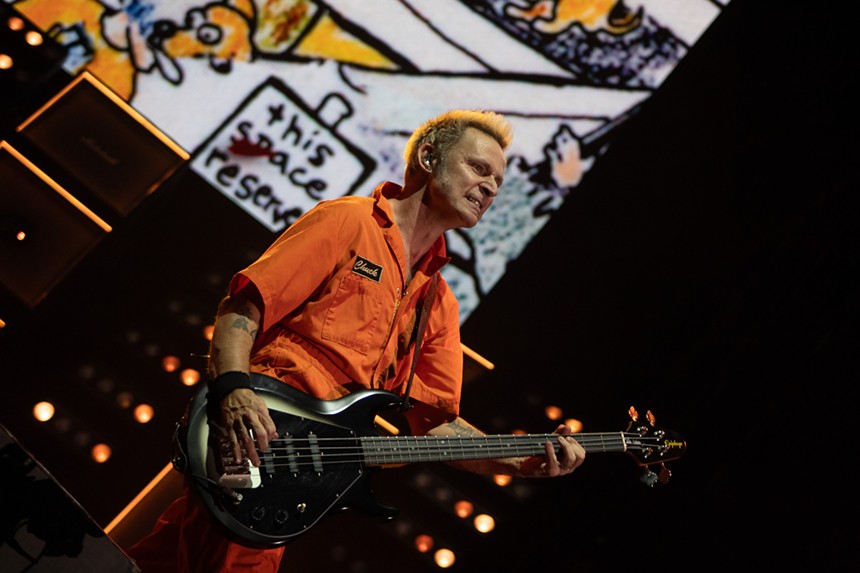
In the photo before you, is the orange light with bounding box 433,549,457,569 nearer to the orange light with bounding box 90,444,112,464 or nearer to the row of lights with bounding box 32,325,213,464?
the row of lights with bounding box 32,325,213,464

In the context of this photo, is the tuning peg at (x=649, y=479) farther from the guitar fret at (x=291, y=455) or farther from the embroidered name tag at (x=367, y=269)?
the guitar fret at (x=291, y=455)

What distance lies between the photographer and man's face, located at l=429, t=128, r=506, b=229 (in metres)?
2.67

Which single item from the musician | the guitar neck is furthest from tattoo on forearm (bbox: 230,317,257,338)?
the guitar neck

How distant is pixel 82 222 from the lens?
350 centimetres

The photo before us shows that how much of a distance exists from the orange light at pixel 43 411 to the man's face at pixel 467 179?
1955mm

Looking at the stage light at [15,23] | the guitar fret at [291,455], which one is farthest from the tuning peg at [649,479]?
the stage light at [15,23]

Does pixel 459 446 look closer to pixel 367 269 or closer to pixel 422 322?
pixel 422 322

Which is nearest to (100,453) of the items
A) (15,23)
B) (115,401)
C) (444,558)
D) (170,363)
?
(115,401)

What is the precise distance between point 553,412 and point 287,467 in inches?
75.2

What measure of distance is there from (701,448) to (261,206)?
92.6 inches

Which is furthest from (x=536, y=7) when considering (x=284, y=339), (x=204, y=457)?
(x=204, y=457)

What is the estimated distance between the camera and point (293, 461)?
6.61 feet

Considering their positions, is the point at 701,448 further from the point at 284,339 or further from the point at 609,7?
the point at 609,7

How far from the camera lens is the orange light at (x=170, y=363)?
353 centimetres
